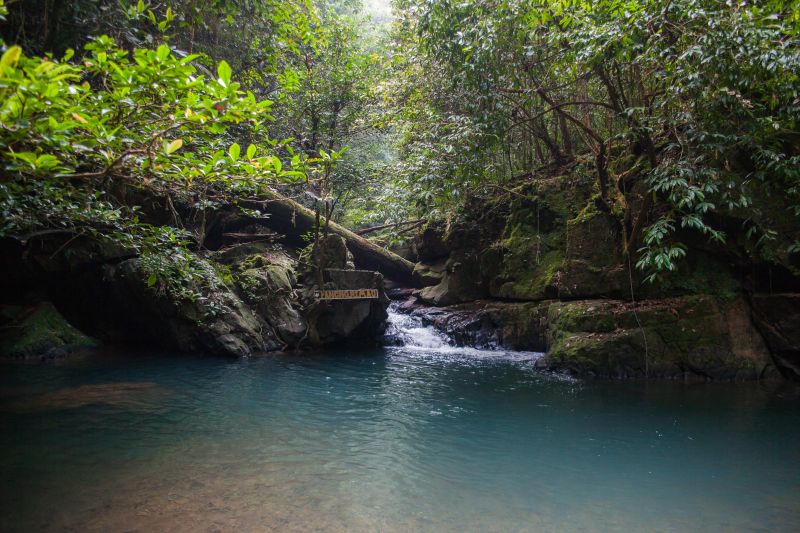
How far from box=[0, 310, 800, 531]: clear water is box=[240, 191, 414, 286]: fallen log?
244 inches

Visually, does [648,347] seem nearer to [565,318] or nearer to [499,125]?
[565,318]

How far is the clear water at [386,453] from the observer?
12.7 feet

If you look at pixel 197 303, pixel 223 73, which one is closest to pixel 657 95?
pixel 223 73

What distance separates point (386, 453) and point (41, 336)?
865 cm

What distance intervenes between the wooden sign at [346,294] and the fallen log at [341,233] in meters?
2.44

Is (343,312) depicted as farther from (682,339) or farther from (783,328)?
(783,328)

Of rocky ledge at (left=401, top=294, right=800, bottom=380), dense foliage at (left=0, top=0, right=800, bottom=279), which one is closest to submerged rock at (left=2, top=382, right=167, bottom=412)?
dense foliage at (left=0, top=0, right=800, bottom=279)

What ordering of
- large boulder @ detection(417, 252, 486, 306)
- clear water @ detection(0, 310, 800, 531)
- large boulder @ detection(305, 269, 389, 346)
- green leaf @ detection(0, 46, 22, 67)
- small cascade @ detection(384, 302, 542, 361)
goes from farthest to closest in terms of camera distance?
large boulder @ detection(417, 252, 486, 306)
large boulder @ detection(305, 269, 389, 346)
small cascade @ detection(384, 302, 542, 361)
clear water @ detection(0, 310, 800, 531)
green leaf @ detection(0, 46, 22, 67)

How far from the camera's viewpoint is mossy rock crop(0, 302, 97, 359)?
9570mm

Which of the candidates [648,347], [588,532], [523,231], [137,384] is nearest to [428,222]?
[523,231]

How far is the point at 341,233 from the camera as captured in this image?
49.9 ft

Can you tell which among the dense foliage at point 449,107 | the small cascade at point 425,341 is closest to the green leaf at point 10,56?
the dense foliage at point 449,107

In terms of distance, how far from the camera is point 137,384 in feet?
25.9

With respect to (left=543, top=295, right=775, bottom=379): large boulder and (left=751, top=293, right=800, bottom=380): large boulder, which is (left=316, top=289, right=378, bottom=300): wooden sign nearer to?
(left=543, top=295, right=775, bottom=379): large boulder
